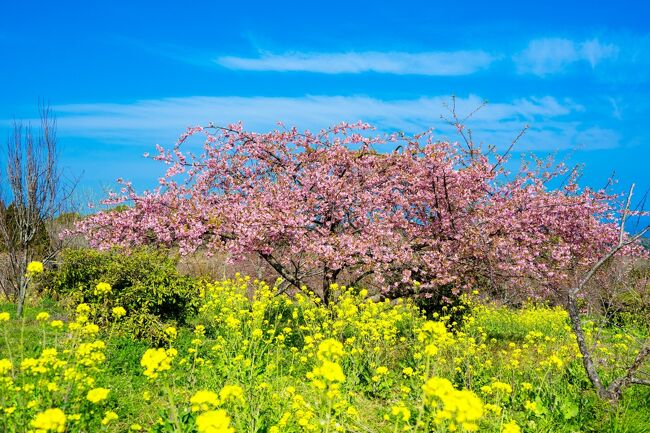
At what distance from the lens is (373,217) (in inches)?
421

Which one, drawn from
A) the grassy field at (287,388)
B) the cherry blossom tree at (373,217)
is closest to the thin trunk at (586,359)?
the grassy field at (287,388)

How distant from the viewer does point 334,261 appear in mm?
10031

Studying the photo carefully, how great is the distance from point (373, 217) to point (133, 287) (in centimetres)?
483

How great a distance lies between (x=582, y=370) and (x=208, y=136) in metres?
8.67

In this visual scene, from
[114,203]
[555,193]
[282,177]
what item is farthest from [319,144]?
[555,193]

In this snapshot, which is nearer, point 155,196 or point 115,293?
point 115,293

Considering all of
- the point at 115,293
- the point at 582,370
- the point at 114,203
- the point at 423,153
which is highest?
the point at 423,153

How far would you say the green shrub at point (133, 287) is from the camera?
9117 mm

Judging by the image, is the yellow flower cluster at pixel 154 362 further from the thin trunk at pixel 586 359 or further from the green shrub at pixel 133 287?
the green shrub at pixel 133 287

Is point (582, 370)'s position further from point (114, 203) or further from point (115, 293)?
point (114, 203)

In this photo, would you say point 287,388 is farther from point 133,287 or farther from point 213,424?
point 133,287

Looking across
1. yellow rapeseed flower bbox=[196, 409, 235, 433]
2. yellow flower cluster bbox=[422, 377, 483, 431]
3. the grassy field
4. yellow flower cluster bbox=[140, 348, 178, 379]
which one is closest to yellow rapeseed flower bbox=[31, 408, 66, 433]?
the grassy field

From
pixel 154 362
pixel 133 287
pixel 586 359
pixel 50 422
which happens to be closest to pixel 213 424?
pixel 50 422

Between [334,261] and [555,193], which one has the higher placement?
[555,193]
